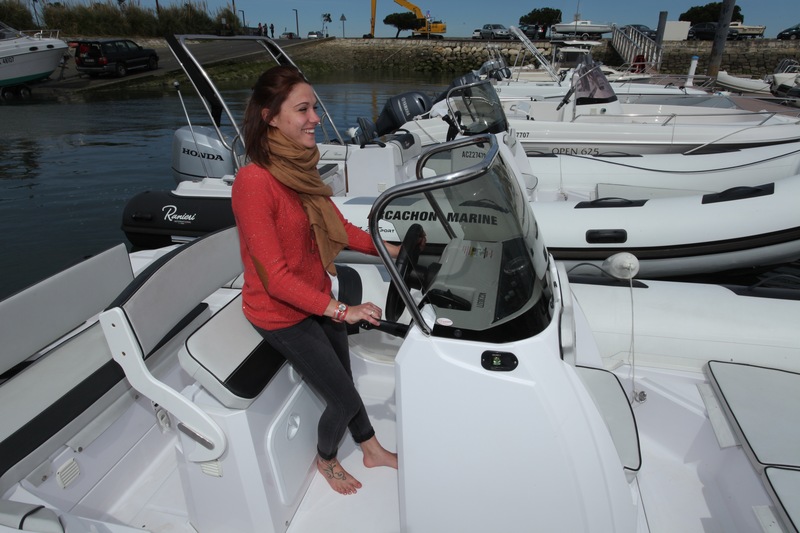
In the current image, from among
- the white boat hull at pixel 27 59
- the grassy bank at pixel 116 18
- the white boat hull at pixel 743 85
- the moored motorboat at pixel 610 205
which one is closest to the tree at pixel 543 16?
the grassy bank at pixel 116 18

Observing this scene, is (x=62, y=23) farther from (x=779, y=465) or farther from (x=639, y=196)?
(x=779, y=465)

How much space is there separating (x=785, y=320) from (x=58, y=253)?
590cm

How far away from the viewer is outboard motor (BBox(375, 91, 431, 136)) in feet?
21.7

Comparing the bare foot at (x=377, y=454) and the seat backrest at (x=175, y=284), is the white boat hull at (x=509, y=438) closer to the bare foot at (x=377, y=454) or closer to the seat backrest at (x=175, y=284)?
the bare foot at (x=377, y=454)

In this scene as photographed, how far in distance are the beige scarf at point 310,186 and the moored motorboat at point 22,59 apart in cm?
1752

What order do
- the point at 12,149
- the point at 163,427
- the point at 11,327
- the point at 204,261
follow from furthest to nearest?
the point at 12,149
the point at 163,427
the point at 204,261
the point at 11,327

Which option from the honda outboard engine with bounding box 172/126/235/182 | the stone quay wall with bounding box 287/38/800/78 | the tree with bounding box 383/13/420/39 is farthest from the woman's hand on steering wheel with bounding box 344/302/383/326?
the tree with bounding box 383/13/420/39

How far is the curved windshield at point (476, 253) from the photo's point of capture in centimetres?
116

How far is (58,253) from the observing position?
16.3 feet

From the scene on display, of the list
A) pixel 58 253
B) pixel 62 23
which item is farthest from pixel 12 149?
pixel 62 23

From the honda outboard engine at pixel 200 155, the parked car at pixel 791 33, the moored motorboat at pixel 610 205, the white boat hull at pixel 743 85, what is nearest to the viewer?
the moored motorboat at pixel 610 205

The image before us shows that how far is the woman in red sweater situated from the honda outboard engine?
4174mm

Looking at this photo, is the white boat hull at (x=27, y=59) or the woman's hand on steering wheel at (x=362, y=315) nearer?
the woman's hand on steering wheel at (x=362, y=315)

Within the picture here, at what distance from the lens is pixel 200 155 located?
527cm
